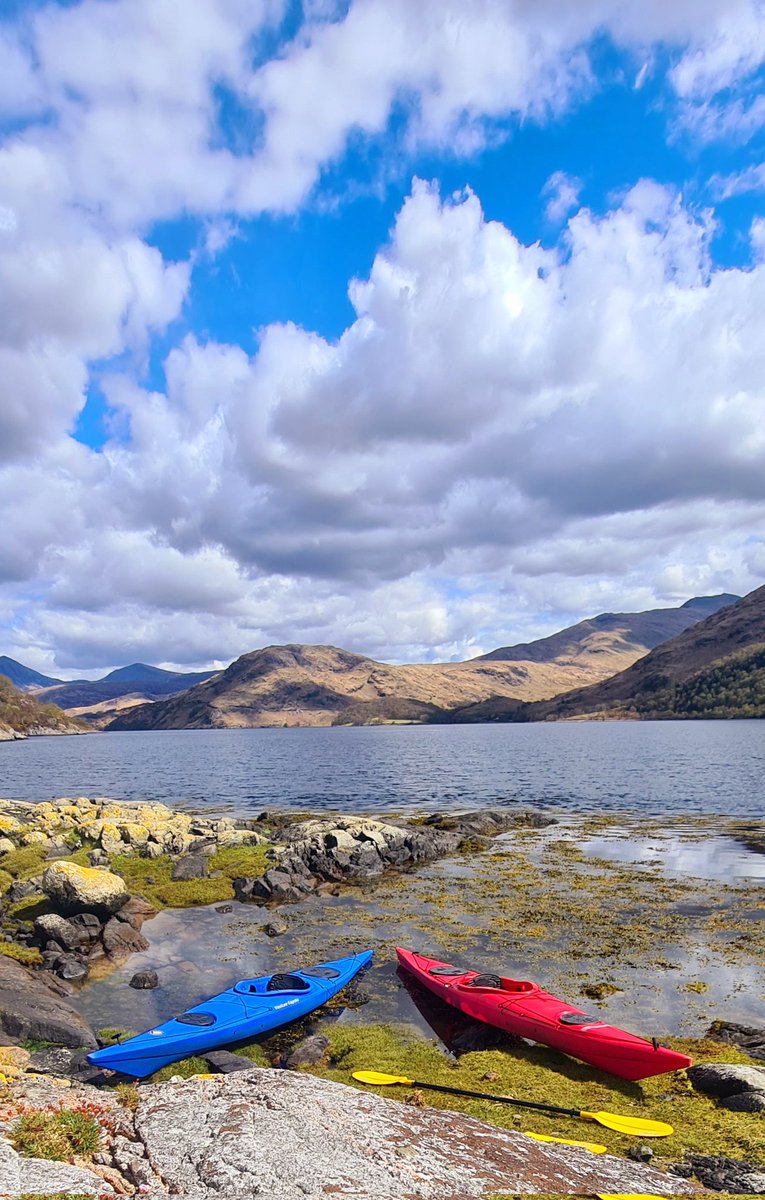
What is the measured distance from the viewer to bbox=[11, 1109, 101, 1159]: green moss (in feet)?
27.5

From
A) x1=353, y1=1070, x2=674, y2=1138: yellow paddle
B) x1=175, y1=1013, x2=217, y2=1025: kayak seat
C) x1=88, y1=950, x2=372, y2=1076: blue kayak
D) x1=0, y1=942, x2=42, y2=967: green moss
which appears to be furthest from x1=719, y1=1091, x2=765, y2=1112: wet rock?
x1=0, y1=942, x2=42, y2=967: green moss

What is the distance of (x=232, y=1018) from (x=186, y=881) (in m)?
17.2

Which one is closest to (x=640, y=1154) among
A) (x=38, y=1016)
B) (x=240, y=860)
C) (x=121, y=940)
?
(x=38, y=1016)

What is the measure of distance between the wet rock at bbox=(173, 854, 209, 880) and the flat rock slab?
22.1 m

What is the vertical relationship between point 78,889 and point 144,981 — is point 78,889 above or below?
above

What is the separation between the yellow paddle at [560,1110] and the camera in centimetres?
1186

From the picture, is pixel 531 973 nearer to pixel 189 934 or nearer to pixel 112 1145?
pixel 189 934

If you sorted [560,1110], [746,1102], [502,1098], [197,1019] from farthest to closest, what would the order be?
[197,1019] < [502,1098] < [560,1110] < [746,1102]

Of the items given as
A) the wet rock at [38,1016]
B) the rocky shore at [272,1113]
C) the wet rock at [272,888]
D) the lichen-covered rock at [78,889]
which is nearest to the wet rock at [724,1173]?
the rocky shore at [272,1113]

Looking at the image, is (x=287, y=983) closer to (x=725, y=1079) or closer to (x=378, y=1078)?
(x=378, y=1078)

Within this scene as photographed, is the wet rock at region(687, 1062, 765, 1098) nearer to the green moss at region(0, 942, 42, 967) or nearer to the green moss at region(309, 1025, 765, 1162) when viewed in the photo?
the green moss at region(309, 1025, 765, 1162)

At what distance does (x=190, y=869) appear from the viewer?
3316 cm

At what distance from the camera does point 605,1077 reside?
1441 cm

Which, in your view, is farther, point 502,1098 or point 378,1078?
point 378,1078
